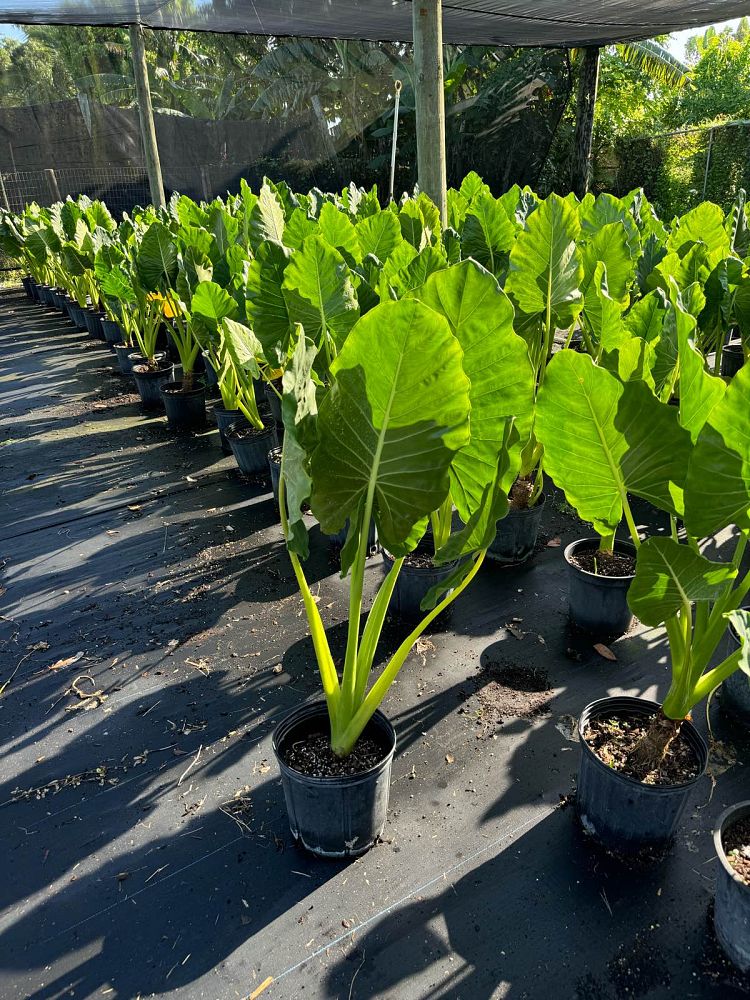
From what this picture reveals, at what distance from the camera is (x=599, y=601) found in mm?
1921

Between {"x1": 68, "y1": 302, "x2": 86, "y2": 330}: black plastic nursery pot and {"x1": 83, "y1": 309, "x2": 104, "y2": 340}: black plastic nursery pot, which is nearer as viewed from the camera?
{"x1": 83, "y1": 309, "x2": 104, "y2": 340}: black plastic nursery pot

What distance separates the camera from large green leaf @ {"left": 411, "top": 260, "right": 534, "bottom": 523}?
1122mm

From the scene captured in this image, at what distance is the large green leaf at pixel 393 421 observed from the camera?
0.99 metres

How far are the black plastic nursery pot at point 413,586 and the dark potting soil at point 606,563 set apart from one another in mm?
393

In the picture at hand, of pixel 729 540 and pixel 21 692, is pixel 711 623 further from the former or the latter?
pixel 21 692

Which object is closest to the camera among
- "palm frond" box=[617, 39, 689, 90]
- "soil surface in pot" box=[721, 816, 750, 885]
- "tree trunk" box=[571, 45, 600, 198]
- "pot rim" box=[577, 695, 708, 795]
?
"soil surface in pot" box=[721, 816, 750, 885]

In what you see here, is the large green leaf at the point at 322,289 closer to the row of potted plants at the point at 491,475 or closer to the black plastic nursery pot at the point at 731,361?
the row of potted plants at the point at 491,475

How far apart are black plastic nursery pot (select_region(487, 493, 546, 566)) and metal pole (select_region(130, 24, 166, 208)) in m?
5.79

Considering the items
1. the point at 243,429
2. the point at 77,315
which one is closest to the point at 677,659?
the point at 243,429

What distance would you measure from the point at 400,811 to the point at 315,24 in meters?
7.65

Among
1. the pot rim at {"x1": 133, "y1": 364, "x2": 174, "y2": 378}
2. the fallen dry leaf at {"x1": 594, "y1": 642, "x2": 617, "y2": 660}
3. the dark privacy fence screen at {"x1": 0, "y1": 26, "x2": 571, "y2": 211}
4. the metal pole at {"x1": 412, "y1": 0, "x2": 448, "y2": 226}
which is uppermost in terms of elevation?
the dark privacy fence screen at {"x1": 0, "y1": 26, "x2": 571, "y2": 211}

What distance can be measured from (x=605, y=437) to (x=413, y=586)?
95cm

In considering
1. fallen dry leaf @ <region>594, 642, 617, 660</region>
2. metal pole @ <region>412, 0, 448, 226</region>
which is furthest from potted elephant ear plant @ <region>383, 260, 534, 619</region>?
metal pole @ <region>412, 0, 448, 226</region>

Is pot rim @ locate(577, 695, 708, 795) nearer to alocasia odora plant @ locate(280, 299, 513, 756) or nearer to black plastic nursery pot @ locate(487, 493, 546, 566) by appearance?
alocasia odora plant @ locate(280, 299, 513, 756)
